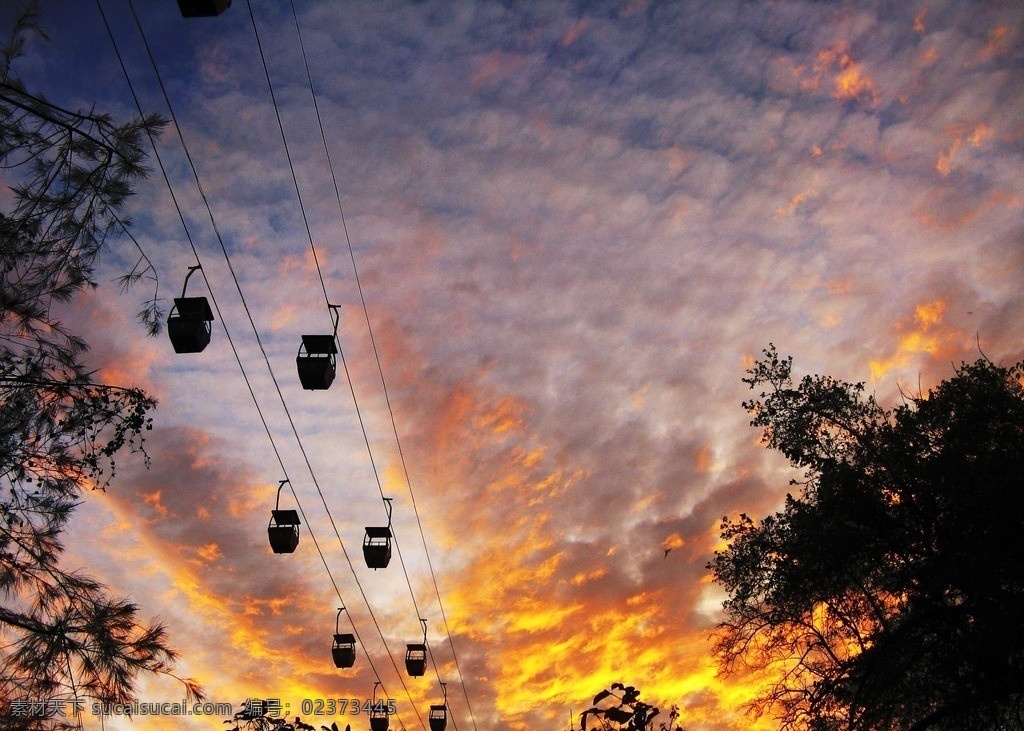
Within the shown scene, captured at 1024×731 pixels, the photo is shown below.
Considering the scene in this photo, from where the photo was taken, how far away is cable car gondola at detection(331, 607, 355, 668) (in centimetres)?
2002

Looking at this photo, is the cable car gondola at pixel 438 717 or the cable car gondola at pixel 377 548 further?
the cable car gondola at pixel 438 717

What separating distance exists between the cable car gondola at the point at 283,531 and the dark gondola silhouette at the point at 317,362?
4.41 meters

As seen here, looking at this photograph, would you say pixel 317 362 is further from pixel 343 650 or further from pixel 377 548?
pixel 343 650

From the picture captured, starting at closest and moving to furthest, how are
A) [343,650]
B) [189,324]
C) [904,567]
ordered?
[189,324]
[904,567]
[343,650]

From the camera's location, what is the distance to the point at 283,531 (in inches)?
540

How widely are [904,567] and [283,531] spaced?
40.9 feet

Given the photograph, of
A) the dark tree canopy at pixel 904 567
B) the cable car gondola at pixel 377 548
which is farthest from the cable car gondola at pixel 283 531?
the dark tree canopy at pixel 904 567

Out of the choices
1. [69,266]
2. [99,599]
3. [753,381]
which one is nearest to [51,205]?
[69,266]

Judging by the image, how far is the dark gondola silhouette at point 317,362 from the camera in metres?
10.4

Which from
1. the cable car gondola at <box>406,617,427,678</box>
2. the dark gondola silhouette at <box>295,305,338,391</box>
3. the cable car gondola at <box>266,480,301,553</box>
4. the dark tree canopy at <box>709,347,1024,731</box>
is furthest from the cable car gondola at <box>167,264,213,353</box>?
the cable car gondola at <box>406,617,427,678</box>

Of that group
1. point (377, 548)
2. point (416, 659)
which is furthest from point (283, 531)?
point (416, 659)

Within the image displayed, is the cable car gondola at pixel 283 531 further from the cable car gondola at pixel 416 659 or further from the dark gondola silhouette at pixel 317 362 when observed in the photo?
the cable car gondola at pixel 416 659

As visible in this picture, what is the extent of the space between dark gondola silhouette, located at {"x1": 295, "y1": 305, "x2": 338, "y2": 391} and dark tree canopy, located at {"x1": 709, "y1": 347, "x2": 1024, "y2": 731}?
10040 mm

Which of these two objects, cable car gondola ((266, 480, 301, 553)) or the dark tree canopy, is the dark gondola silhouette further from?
the dark tree canopy
